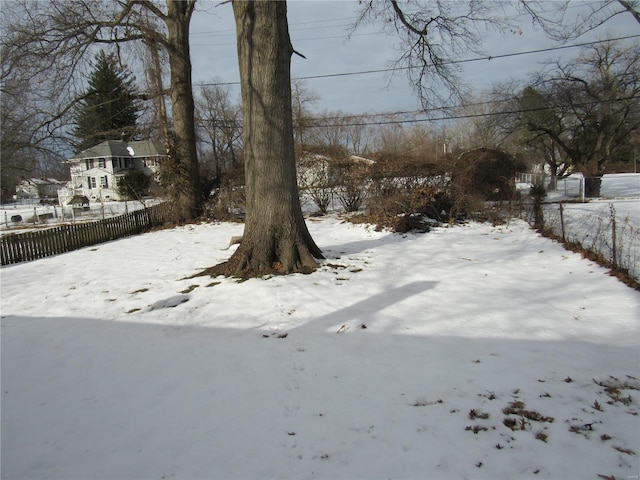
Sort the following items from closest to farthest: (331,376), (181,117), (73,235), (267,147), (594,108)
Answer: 1. (331,376)
2. (267,147)
3. (73,235)
4. (181,117)
5. (594,108)

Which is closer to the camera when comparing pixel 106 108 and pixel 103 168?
pixel 106 108

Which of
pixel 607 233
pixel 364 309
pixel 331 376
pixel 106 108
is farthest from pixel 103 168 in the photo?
pixel 331 376

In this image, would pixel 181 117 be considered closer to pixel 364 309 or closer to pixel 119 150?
pixel 364 309

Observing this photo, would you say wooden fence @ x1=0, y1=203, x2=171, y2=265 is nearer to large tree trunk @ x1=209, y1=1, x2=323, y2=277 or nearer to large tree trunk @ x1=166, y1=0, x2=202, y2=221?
large tree trunk @ x1=166, y1=0, x2=202, y2=221

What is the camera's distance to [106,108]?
32.8 meters

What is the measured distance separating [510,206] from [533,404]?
10.3 metres

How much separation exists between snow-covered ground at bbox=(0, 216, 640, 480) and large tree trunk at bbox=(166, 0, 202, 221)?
28.7ft

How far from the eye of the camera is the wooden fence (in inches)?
408

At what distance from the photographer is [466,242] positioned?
9.67m

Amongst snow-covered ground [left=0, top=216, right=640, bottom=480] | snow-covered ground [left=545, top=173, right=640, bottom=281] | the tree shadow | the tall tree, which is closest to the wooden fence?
snow-covered ground [left=0, top=216, right=640, bottom=480]

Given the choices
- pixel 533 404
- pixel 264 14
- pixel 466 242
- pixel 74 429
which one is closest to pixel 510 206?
pixel 466 242

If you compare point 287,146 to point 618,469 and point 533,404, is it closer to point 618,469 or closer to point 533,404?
point 533,404

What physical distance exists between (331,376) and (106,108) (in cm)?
3630

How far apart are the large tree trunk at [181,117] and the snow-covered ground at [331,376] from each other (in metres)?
8.76
